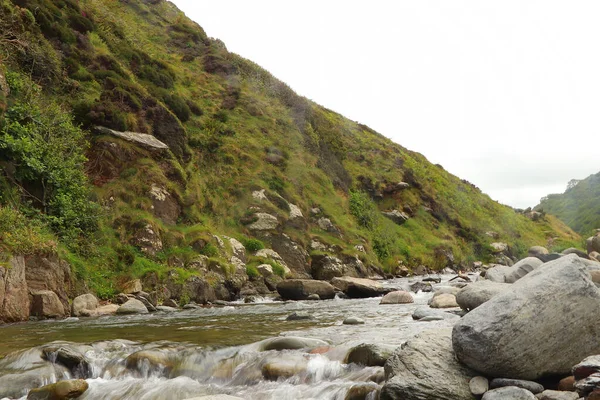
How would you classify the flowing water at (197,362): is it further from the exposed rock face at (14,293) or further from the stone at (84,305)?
the stone at (84,305)

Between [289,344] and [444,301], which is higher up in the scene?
[444,301]

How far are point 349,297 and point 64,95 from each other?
62.5 feet

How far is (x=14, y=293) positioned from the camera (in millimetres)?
12898

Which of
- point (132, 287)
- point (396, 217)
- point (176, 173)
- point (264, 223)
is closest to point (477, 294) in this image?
point (132, 287)

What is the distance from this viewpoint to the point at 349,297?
2169cm

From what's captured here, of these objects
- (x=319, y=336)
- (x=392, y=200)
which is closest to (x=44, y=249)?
(x=319, y=336)

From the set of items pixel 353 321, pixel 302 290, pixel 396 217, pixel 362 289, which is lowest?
pixel 302 290

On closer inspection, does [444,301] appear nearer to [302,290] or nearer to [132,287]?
[302,290]

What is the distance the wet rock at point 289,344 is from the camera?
8430 millimetres

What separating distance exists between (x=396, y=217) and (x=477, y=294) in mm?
37997

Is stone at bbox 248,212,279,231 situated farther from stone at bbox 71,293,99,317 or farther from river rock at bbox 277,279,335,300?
stone at bbox 71,293,99,317

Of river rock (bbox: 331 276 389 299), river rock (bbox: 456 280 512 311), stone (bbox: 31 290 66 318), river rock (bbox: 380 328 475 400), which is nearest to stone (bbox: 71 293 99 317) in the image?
stone (bbox: 31 290 66 318)

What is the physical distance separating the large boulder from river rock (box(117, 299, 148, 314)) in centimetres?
1299

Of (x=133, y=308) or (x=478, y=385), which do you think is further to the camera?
(x=133, y=308)
